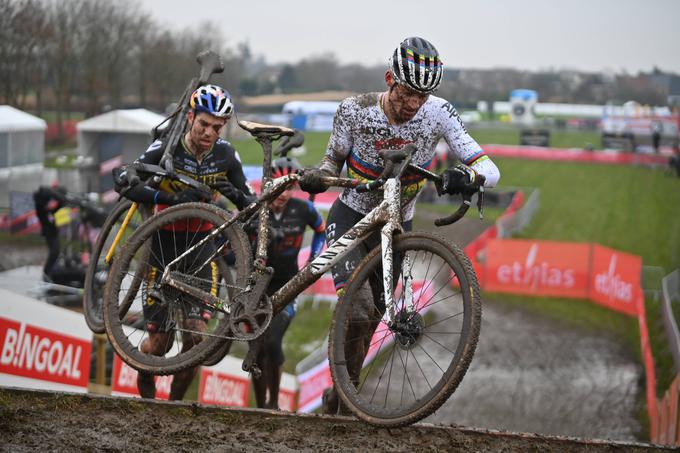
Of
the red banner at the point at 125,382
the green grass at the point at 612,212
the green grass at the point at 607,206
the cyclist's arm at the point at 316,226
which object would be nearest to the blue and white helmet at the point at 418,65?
the cyclist's arm at the point at 316,226

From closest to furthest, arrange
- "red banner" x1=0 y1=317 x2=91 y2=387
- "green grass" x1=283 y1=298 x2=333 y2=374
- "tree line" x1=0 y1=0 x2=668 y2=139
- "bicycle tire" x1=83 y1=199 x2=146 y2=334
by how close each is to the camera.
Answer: "bicycle tire" x1=83 y1=199 x2=146 y2=334 → "red banner" x1=0 y1=317 x2=91 y2=387 → "tree line" x1=0 y1=0 x2=668 y2=139 → "green grass" x1=283 y1=298 x2=333 y2=374

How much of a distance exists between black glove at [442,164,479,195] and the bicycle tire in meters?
3.10

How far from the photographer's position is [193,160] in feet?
23.2

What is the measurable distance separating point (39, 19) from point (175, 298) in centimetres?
1131

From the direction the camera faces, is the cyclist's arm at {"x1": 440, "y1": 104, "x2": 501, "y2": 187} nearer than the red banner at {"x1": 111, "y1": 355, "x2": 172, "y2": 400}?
Yes

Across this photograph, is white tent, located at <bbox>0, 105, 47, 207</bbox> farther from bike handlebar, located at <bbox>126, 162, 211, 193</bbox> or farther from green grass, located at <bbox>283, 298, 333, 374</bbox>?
bike handlebar, located at <bbox>126, 162, 211, 193</bbox>

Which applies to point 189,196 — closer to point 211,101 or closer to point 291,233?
point 211,101

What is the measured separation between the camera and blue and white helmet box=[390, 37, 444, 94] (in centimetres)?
572

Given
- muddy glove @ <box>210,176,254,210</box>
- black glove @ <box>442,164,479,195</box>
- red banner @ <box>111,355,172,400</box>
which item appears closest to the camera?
black glove @ <box>442,164,479,195</box>

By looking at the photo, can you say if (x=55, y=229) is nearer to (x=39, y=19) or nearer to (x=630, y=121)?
(x=39, y=19)

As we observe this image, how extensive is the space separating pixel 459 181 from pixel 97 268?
3534mm

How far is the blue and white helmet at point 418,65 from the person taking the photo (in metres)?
5.72

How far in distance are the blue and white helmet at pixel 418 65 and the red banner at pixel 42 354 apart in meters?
6.07

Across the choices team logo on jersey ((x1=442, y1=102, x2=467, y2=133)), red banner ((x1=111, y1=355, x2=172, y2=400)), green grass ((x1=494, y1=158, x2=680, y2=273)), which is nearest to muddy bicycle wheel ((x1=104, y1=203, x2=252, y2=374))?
team logo on jersey ((x1=442, y1=102, x2=467, y2=133))
